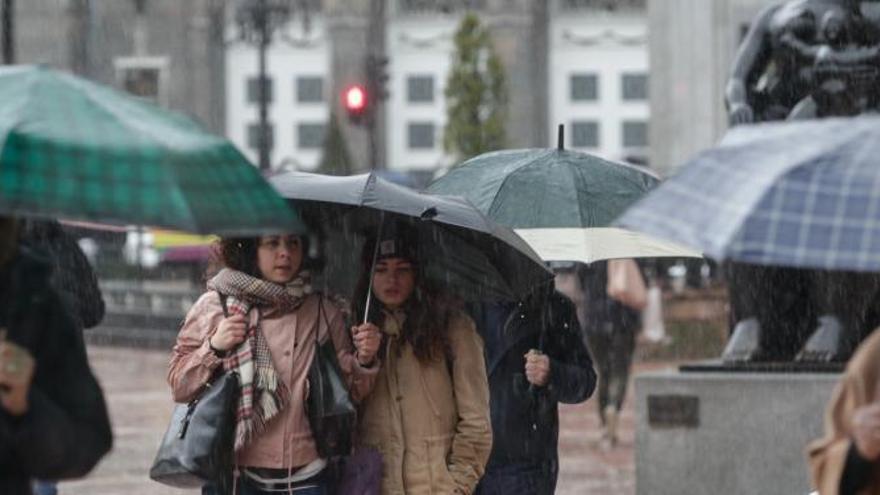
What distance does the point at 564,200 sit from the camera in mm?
8727

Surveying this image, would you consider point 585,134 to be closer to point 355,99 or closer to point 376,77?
point 376,77

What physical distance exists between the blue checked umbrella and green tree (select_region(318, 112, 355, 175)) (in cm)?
5949

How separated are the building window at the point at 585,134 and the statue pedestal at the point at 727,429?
2495 inches

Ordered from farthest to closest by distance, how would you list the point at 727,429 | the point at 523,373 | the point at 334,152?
the point at 334,152
the point at 727,429
the point at 523,373

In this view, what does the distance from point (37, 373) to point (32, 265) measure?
8.9 inches

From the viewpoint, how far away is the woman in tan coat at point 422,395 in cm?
730

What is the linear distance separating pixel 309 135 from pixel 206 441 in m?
69.8

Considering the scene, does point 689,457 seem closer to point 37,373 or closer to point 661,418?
point 661,418

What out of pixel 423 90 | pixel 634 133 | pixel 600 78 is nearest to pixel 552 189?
pixel 634 133

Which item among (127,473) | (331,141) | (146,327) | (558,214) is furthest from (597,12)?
(558,214)

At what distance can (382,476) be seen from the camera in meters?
7.25

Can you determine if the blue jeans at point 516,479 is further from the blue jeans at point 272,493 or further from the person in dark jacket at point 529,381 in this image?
the blue jeans at point 272,493

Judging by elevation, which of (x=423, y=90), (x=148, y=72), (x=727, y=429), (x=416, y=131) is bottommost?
(x=727, y=429)

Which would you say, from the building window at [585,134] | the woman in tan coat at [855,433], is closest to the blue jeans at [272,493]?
the woman in tan coat at [855,433]
